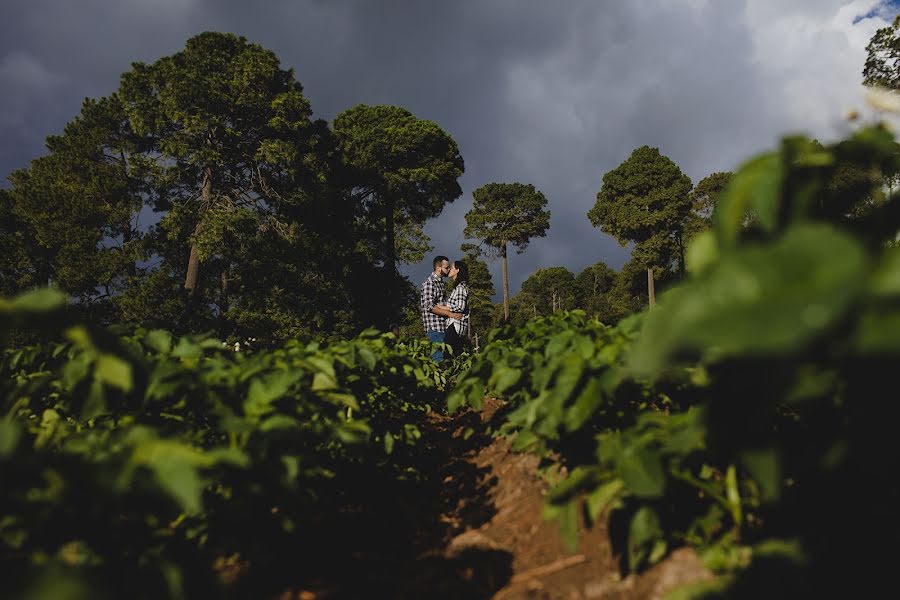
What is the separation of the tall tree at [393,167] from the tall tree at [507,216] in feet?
50.3

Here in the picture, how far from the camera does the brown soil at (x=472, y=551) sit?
148cm

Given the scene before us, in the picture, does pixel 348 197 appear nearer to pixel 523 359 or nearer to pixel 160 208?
pixel 160 208

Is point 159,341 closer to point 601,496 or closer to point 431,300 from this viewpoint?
point 601,496

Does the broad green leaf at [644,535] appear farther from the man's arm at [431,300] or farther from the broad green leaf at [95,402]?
the man's arm at [431,300]

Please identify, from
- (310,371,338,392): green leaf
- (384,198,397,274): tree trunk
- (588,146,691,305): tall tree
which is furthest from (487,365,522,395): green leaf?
(588,146,691,305): tall tree

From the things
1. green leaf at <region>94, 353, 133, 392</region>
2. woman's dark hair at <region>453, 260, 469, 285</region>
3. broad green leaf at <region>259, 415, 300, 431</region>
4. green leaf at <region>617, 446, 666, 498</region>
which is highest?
woman's dark hair at <region>453, 260, 469, 285</region>

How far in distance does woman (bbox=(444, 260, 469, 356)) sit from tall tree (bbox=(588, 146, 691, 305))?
2440cm

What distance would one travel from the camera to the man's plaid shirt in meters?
6.91

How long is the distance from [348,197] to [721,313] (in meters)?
19.2

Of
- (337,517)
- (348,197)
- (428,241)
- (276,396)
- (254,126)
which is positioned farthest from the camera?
(428,241)

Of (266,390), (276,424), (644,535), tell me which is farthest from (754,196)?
(266,390)

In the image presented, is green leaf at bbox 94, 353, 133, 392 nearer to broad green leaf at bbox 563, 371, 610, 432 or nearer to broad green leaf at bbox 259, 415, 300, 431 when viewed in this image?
broad green leaf at bbox 259, 415, 300, 431

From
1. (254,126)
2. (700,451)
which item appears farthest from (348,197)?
(700,451)

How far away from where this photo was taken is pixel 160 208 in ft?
54.5
